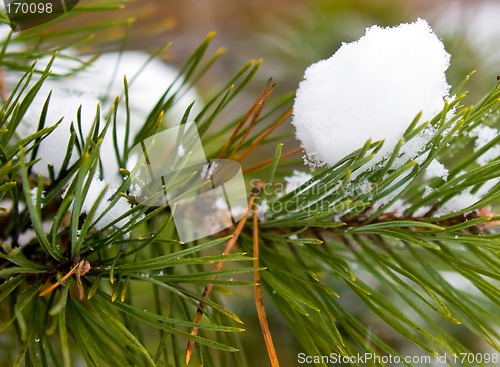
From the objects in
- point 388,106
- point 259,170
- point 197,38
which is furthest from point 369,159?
point 197,38

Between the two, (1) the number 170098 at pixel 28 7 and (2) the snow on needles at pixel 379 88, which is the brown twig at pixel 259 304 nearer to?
(2) the snow on needles at pixel 379 88

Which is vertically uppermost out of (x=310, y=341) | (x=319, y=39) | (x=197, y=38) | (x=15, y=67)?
(x=197, y=38)

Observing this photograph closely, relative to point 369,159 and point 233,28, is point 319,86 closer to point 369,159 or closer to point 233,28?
point 369,159

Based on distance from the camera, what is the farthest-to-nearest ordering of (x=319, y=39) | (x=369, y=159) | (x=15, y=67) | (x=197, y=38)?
(x=197, y=38)
(x=319, y=39)
(x=15, y=67)
(x=369, y=159)
